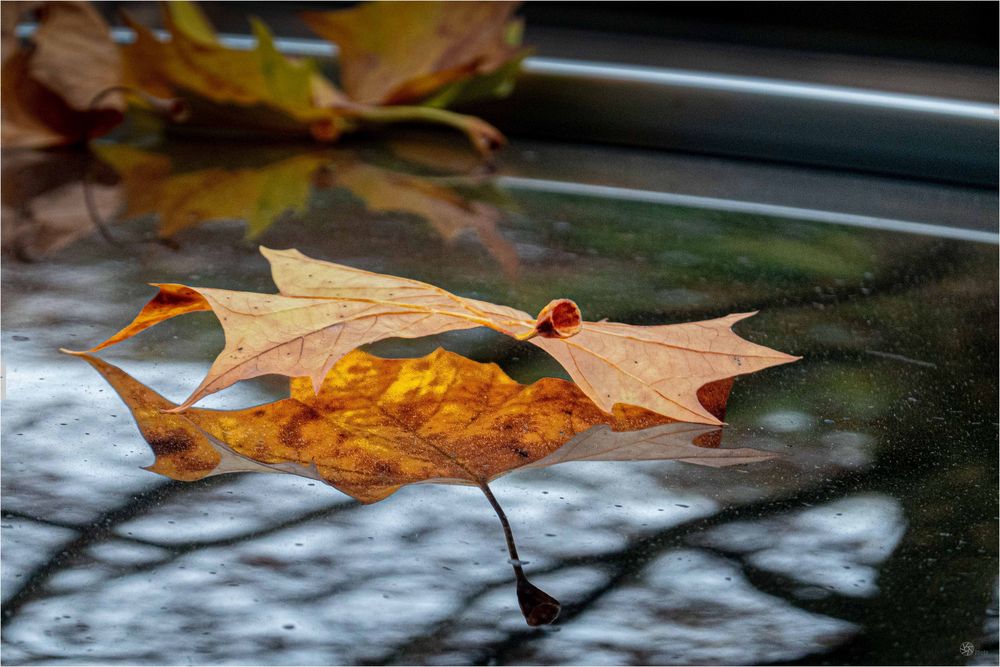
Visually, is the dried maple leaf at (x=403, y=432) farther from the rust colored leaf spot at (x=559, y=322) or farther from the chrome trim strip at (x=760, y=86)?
the chrome trim strip at (x=760, y=86)

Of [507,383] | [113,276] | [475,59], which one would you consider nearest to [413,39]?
[475,59]

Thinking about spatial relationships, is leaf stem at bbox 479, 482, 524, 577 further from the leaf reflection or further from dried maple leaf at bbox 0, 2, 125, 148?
dried maple leaf at bbox 0, 2, 125, 148

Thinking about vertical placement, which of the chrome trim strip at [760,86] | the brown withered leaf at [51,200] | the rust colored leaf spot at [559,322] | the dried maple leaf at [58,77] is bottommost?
the brown withered leaf at [51,200]

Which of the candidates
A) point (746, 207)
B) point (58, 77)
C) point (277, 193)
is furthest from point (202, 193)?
point (746, 207)

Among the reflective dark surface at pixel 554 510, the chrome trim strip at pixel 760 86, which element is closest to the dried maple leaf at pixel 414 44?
the chrome trim strip at pixel 760 86

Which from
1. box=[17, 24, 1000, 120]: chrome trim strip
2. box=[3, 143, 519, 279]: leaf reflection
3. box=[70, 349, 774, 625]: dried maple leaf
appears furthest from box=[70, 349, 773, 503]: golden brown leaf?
box=[17, 24, 1000, 120]: chrome trim strip

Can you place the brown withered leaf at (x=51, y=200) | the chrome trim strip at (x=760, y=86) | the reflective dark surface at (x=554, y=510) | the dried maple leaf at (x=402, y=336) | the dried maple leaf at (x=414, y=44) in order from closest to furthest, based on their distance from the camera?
the reflective dark surface at (x=554, y=510) < the dried maple leaf at (x=402, y=336) < the brown withered leaf at (x=51, y=200) < the chrome trim strip at (x=760, y=86) < the dried maple leaf at (x=414, y=44)

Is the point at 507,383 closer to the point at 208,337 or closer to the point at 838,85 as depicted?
the point at 208,337
